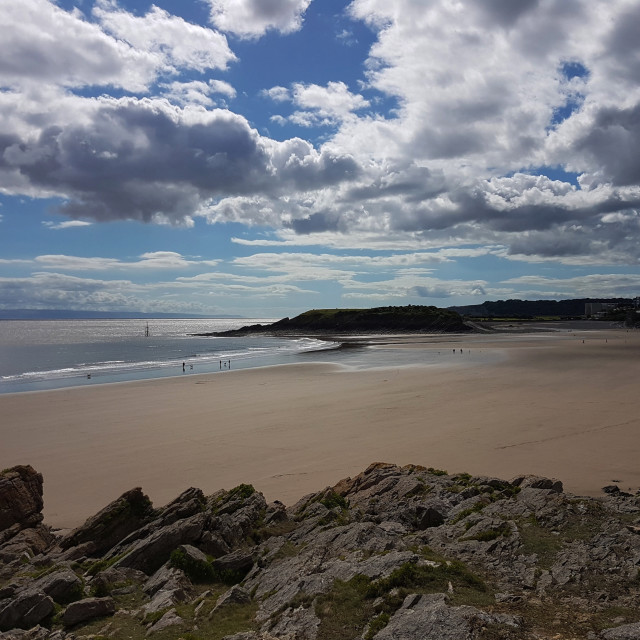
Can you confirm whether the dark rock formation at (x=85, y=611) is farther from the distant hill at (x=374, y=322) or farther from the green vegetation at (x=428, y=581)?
the distant hill at (x=374, y=322)

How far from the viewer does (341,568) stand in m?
8.16

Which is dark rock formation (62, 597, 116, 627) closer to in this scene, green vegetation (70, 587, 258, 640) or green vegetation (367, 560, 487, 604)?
green vegetation (70, 587, 258, 640)

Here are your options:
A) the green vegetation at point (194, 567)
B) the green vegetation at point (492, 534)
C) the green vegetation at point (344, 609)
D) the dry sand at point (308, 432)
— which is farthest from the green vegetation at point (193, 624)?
the dry sand at point (308, 432)

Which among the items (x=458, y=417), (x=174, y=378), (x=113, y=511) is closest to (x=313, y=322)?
(x=174, y=378)

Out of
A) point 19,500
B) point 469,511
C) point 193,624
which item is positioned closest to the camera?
point 193,624

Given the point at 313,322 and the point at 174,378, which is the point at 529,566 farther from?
the point at 313,322

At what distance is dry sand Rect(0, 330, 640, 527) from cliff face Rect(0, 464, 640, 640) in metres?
4.41

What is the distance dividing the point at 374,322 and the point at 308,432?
13756 cm

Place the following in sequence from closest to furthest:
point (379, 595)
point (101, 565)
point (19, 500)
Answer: point (379, 595) < point (101, 565) < point (19, 500)

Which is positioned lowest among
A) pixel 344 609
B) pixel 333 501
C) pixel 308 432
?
pixel 308 432

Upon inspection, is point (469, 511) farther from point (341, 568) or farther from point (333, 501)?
point (341, 568)

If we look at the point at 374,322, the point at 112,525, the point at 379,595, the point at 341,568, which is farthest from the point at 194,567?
the point at 374,322

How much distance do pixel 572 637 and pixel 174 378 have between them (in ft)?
145

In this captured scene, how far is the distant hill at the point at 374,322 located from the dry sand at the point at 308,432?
108 metres
